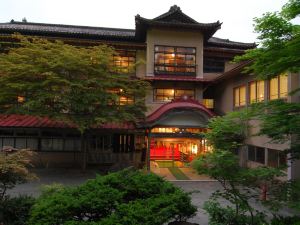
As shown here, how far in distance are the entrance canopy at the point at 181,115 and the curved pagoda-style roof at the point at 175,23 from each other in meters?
7.66

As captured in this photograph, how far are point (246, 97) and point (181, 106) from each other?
17.0 feet

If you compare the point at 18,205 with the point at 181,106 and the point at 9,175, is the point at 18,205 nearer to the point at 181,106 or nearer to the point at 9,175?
the point at 9,175

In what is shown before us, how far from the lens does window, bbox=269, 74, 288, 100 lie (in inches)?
698

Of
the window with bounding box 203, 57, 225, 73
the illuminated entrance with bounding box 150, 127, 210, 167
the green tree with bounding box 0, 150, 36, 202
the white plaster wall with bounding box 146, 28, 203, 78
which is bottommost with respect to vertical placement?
the illuminated entrance with bounding box 150, 127, 210, 167

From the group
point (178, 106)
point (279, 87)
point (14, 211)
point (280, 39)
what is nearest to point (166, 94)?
point (178, 106)

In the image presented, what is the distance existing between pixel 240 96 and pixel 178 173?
8.36m

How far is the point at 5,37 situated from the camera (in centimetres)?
2547

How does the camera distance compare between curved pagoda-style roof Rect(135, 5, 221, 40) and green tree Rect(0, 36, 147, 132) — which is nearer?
green tree Rect(0, 36, 147, 132)

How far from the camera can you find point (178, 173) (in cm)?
2472

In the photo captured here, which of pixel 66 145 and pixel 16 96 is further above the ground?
pixel 16 96

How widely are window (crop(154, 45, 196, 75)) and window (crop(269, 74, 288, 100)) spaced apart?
924 cm

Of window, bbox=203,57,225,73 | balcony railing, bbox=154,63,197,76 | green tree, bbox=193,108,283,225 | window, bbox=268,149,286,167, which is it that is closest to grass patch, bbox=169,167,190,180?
window, bbox=268,149,286,167

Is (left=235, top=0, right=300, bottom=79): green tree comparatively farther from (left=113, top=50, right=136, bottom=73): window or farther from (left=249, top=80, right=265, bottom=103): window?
(left=113, top=50, right=136, bottom=73): window

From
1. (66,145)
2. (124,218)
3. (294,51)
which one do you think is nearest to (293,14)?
(294,51)
